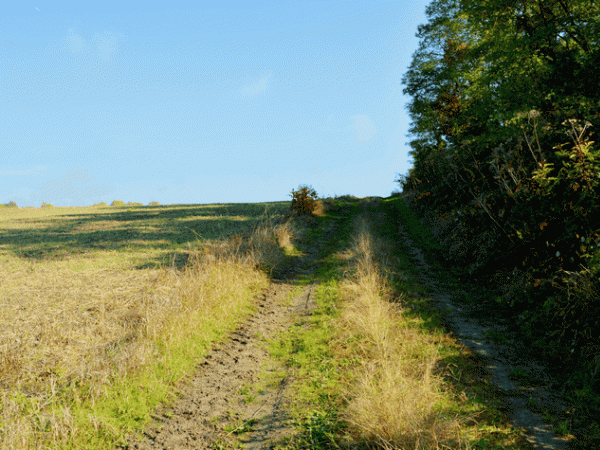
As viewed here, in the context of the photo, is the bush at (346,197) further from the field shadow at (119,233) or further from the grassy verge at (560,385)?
the grassy verge at (560,385)

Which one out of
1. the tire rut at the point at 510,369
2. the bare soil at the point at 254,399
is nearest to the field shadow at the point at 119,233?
the bare soil at the point at 254,399

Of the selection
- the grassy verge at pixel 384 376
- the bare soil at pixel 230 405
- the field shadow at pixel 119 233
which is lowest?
the bare soil at pixel 230 405

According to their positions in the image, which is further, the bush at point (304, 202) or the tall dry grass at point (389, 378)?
the bush at point (304, 202)

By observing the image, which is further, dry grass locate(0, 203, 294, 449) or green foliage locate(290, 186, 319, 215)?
green foliage locate(290, 186, 319, 215)

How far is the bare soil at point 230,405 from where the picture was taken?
16.0ft

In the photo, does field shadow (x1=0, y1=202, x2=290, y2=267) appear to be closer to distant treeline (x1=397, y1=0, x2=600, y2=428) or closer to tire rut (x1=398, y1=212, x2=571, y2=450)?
tire rut (x1=398, y1=212, x2=571, y2=450)

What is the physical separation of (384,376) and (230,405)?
2.52 metres

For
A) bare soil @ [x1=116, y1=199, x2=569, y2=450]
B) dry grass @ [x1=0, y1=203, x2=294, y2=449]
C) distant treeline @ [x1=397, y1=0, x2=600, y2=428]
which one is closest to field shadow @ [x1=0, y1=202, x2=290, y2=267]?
dry grass @ [x1=0, y1=203, x2=294, y2=449]

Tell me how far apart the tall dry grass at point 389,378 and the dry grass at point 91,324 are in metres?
3.19

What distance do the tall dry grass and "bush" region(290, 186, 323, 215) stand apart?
1300 centimetres

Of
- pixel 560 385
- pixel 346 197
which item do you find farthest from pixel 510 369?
pixel 346 197

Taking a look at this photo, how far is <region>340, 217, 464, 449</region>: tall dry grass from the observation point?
13.8 ft

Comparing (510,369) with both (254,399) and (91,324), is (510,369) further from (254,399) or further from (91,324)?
→ (91,324)

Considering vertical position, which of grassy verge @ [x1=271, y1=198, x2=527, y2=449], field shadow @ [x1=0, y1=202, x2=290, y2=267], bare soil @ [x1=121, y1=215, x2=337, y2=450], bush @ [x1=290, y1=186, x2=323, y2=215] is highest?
bush @ [x1=290, y1=186, x2=323, y2=215]
